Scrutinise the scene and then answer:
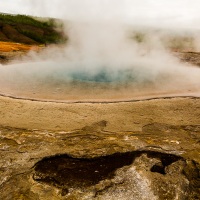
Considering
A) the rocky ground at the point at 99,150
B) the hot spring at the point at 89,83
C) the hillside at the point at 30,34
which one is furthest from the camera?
the hillside at the point at 30,34

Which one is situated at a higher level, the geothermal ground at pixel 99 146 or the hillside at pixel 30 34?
the hillside at pixel 30 34

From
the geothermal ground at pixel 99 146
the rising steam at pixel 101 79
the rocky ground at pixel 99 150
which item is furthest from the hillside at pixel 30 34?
the rocky ground at pixel 99 150

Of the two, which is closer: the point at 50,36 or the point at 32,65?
the point at 32,65

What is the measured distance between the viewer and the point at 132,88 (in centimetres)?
2441

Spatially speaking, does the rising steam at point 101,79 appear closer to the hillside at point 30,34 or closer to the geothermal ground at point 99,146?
the geothermal ground at point 99,146

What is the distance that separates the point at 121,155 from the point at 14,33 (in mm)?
78023

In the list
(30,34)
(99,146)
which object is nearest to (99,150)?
(99,146)

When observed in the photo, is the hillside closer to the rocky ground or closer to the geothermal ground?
the geothermal ground

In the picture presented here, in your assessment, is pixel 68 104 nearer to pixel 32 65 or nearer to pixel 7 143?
pixel 7 143

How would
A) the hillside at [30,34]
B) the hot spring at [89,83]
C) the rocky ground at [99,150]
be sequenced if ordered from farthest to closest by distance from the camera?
the hillside at [30,34], the hot spring at [89,83], the rocky ground at [99,150]

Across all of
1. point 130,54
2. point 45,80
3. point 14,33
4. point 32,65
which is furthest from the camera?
point 14,33

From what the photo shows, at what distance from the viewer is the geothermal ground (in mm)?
10836

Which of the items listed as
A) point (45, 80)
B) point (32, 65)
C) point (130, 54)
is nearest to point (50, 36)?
point (130, 54)

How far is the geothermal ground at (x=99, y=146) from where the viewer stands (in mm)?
10836
